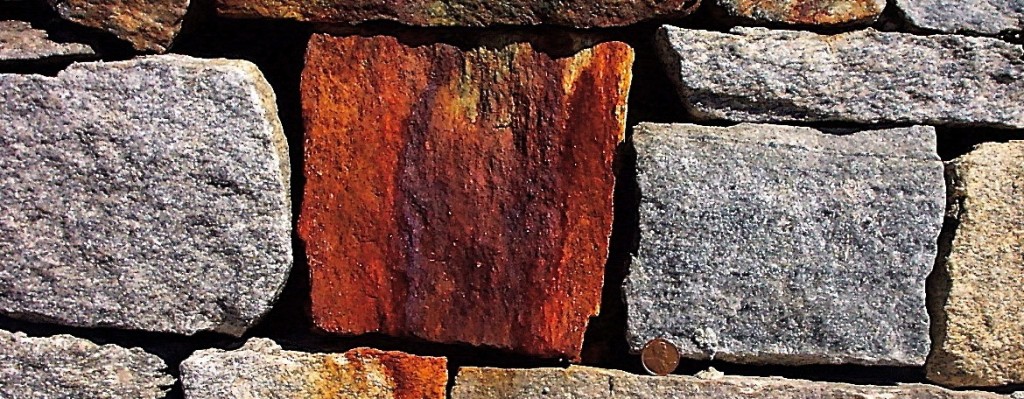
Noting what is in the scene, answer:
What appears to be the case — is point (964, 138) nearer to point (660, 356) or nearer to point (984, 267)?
point (984, 267)

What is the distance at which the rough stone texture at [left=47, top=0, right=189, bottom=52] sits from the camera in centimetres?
142

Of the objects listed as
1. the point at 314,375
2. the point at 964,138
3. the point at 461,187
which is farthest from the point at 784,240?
the point at 314,375

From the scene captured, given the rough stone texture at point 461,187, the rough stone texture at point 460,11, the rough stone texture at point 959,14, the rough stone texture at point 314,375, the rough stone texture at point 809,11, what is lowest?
the rough stone texture at point 314,375

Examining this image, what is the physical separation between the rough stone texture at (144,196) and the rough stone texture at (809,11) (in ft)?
2.56

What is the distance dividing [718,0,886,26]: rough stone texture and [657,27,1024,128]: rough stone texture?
22mm

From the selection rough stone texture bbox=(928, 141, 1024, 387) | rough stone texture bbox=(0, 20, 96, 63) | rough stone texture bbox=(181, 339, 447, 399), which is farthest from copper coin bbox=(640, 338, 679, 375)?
rough stone texture bbox=(0, 20, 96, 63)

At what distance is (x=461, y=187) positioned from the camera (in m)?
1.46

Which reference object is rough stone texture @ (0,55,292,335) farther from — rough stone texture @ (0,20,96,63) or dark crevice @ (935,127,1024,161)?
dark crevice @ (935,127,1024,161)

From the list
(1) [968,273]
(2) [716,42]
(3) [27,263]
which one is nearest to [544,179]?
(2) [716,42]

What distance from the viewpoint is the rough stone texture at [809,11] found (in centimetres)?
145

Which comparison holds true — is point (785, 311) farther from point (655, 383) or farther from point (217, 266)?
point (217, 266)

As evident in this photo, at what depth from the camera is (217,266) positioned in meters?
1.47

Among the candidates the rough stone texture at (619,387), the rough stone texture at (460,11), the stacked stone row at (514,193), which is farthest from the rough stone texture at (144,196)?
the rough stone texture at (619,387)

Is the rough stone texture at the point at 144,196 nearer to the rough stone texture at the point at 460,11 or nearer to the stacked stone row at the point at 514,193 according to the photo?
the stacked stone row at the point at 514,193
